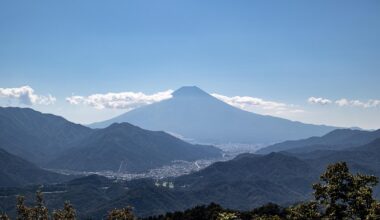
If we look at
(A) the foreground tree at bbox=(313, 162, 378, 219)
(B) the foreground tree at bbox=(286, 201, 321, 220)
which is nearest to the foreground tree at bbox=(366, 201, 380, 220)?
(A) the foreground tree at bbox=(313, 162, 378, 219)

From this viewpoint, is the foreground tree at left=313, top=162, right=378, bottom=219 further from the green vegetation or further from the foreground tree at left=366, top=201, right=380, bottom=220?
the foreground tree at left=366, top=201, right=380, bottom=220

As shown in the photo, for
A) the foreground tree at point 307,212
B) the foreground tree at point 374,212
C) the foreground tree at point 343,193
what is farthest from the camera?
the foreground tree at point 307,212

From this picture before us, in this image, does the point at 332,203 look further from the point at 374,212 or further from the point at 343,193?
the point at 374,212

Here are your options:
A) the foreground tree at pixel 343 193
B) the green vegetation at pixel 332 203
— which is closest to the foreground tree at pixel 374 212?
the green vegetation at pixel 332 203

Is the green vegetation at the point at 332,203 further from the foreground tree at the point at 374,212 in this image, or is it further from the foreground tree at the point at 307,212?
the foreground tree at the point at 374,212

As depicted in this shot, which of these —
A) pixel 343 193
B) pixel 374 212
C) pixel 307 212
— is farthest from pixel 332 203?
pixel 374 212

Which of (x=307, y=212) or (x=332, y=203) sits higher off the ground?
(x=332, y=203)

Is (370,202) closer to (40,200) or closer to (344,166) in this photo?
(344,166)

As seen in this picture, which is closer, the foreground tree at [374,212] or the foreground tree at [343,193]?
the foreground tree at [374,212]

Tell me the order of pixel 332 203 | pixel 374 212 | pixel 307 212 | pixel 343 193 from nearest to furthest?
pixel 374 212, pixel 307 212, pixel 332 203, pixel 343 193
